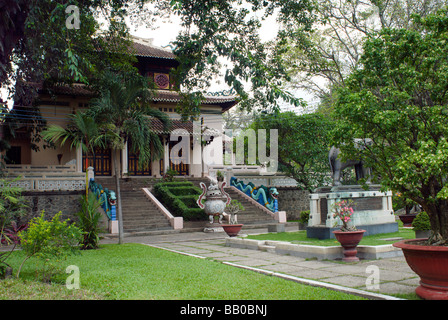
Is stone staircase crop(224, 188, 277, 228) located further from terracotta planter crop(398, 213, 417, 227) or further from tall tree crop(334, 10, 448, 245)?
tall tree crop(334, 10, 448, 245)

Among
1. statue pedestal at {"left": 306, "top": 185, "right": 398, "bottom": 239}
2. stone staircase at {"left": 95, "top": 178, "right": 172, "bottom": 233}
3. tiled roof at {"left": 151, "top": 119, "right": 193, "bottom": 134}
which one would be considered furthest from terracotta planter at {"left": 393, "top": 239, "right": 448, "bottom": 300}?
tiled roof at {"left": 151, "top": 119, "right": 193, "bottom": 134}

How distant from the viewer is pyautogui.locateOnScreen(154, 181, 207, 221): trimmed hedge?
52.8 ft

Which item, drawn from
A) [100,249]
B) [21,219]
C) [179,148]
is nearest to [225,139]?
[179,148]

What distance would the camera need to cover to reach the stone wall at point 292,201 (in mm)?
21594

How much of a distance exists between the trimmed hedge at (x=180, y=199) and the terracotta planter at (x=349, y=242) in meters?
9.20

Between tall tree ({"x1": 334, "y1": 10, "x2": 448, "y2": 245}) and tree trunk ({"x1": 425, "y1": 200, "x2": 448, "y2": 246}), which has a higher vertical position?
tall tree ({"x1": 334, "y1": 10, "x2": 448, "y2": 245})

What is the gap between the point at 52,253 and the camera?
223 inches

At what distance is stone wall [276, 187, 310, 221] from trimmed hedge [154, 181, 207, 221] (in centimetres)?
536

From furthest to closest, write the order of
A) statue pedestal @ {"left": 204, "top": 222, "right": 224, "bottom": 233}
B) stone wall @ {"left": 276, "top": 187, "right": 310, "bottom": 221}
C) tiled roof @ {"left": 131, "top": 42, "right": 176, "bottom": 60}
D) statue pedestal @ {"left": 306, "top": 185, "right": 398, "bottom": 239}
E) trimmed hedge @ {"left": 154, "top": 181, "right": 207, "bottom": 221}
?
1. tiled roof @ {"left": 131, "top": 42, "right": 176, "bottom": 60}
2. stone wall @ {"left": 276, "top": 187, "right": 310, "bottom": 221}
3. trimmed hedge @ {"left": 154, "top": 181, "right": 207, "bottom": 221}
4. statue pedestal @ {"left": 204, "top": 222, "right": 224, "bottom": 233}
5. statue pedestal @ {"left": 306, "top": 185, "right": 398, "bottom": 239}

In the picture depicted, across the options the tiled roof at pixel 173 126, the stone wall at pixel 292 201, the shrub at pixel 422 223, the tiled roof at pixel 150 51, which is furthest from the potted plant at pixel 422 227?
the tiled roof at pixel 150 51

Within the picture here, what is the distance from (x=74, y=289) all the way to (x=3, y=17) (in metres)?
4.34

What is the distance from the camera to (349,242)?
296 inches

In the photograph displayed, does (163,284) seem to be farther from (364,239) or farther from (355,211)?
(355,211)

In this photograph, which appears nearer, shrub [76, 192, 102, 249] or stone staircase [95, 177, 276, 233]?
shrub [76, 192, 102, 249]
